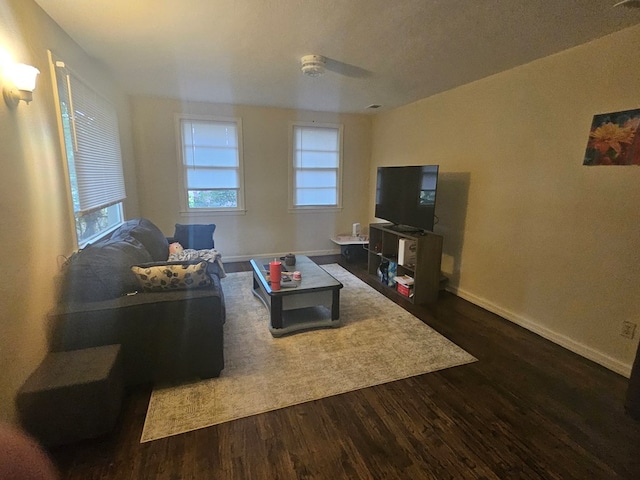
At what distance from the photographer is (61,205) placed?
2.24 metres

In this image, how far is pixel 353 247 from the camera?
5.34 metres

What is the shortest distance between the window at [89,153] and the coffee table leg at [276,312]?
64.4 inches

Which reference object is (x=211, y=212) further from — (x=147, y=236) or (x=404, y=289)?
(x=404, y=289)

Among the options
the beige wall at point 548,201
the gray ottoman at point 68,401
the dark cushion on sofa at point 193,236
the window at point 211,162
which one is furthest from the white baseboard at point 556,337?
the window at point 211,162

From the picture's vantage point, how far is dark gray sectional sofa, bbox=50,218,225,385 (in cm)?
190

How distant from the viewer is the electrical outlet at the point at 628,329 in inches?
90.5

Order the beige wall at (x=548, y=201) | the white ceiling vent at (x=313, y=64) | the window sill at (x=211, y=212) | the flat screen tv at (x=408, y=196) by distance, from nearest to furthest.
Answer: the beige wall at (x=548, y=201) → the white ceiling vent at (x=313, y=64) → the flat screen tv at (x=408, y=196) → the window sill at (x=211, y=212)

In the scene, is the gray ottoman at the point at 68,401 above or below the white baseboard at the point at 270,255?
above

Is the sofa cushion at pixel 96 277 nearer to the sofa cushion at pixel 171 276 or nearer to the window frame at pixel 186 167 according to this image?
the sofa cushion at pixel 171 276

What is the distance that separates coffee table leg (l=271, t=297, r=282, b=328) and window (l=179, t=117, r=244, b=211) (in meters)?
2.73

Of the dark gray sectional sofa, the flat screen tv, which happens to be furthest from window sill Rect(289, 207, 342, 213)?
the dark gray sectional sofa

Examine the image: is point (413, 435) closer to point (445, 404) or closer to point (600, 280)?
point (445, 404)

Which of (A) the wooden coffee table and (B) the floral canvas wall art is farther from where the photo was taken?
(A) the wooden coffee table

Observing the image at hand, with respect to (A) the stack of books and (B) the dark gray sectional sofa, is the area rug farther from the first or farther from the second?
(A) the stack of books
